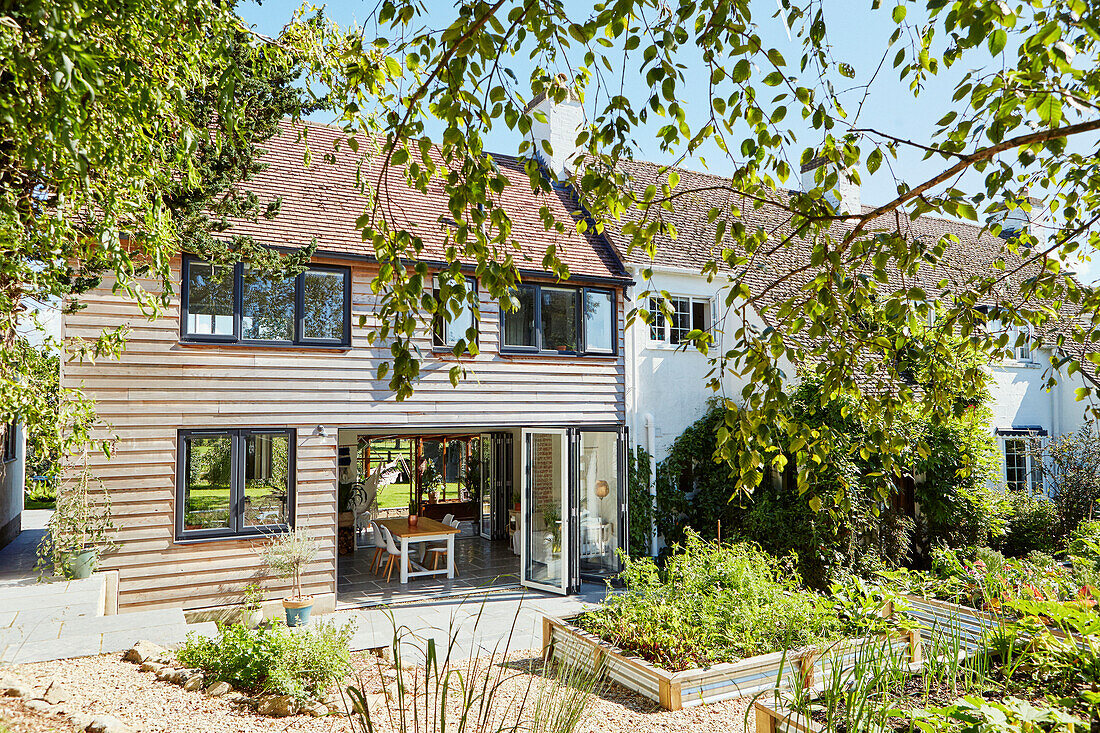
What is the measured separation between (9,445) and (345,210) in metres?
9.26

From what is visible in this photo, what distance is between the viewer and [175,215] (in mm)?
7215

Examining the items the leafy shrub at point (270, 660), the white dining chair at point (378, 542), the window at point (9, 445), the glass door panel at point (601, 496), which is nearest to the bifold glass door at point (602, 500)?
the glass door panel at point (601, 496)

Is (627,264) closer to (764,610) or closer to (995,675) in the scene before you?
(764,610)

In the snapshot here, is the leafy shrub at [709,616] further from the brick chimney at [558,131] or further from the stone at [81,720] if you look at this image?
the brick chimney at [558,131]

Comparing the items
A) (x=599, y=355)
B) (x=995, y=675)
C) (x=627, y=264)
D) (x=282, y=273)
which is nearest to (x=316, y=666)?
(x=282, y=273)

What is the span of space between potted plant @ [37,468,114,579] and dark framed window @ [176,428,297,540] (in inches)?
32.1

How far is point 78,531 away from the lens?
8523 mm

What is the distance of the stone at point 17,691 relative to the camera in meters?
4.37

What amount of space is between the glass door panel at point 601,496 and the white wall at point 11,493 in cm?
891

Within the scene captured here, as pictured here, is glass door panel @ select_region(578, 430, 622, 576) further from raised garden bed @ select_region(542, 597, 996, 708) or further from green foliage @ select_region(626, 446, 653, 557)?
raised garden bed @ select_region(542, 597, 996, 708)

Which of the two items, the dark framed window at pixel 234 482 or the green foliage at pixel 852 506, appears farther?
the green foliage at pixel 852 506

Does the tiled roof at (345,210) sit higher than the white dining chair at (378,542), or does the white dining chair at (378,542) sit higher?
the tiled roof at (345,210)

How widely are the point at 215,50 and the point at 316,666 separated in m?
4.54

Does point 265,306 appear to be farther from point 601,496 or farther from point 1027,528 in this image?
point 1027,528
